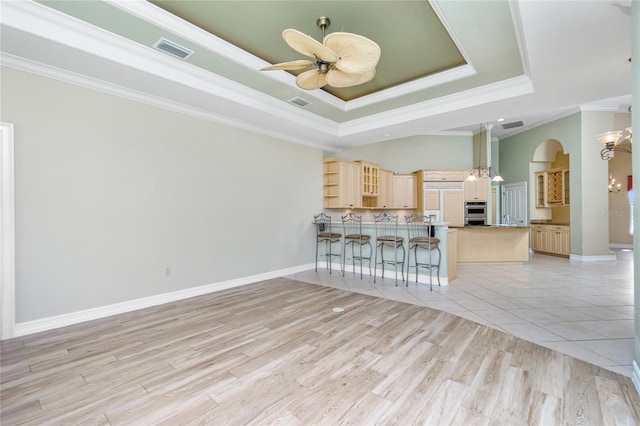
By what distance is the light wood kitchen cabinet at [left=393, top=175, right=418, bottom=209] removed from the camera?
8.57 metres

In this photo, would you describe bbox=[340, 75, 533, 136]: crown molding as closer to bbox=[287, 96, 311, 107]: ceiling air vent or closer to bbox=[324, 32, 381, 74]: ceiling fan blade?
bbox=[287, 96, 311, 107]: ceiling air vent

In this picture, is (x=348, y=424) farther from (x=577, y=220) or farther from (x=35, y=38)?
(x=577, y=220)

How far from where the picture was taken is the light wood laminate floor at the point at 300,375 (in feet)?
5.97

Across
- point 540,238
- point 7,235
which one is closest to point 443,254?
point 540,238

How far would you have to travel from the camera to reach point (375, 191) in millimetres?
7902

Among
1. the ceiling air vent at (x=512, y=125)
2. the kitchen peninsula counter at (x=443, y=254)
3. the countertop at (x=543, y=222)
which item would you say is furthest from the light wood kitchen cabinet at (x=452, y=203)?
the kitchen peninsula counter at (x=443, y=254)

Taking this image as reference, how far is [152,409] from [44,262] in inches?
99.1

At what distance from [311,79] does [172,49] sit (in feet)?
5.44

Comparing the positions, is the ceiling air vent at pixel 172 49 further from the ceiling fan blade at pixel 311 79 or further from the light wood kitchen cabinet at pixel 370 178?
the light wood kitchen cabinet at pixel 370 178

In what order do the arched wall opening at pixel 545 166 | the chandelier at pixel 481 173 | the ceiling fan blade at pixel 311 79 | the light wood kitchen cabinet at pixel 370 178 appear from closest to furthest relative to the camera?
the ceiling fan blade at pixel 311 79 → the chandelier at pixel 481 173 → the light wood kitchen cabinet at pixel 370 178 → the arched wall opening at pixel 545 166

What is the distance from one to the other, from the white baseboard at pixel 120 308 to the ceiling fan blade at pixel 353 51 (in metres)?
3.85

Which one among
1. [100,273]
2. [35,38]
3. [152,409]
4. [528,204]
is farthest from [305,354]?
[528,204]

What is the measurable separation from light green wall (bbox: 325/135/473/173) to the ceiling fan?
5.72 metres

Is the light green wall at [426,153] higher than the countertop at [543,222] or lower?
higher
